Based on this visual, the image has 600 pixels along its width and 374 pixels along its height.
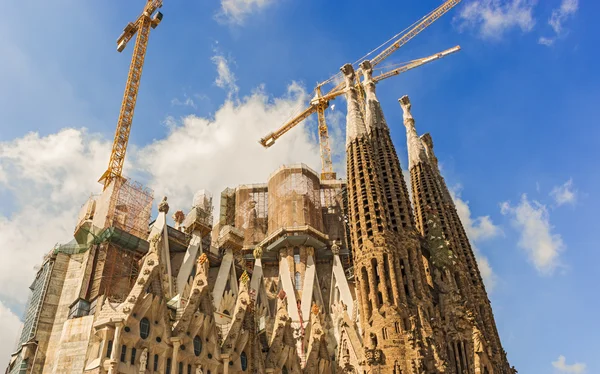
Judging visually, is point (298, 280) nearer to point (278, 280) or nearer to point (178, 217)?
point (278, 280)

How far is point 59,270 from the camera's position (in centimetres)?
3316

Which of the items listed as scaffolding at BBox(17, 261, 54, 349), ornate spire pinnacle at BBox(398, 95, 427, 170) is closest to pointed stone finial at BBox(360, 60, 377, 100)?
ornate spire pinnacle at BBox(398, 95, 427, 170)

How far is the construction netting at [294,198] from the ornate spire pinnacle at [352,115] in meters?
6.70

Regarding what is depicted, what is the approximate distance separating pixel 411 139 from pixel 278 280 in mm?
18409

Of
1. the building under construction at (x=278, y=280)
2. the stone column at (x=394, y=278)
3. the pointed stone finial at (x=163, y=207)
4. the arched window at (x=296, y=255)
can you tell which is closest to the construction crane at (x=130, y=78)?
the building under construction at (x=278, y=280)

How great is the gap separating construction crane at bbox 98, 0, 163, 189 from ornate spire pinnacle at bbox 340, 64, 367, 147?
1804cm

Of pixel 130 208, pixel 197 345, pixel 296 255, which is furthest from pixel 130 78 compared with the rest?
pixel 197 345

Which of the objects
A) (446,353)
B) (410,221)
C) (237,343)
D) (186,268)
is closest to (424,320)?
(446,353)

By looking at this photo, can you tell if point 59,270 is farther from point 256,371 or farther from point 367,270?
point 367,270

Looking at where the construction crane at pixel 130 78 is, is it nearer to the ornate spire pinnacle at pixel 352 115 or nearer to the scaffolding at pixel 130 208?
the scaffolding at pixel 130 208

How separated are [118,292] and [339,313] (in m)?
14.9

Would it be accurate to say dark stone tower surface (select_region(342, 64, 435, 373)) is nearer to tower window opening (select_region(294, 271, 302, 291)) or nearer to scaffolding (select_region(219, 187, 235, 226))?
tower window opening (select_region(294, 271, 302, 291))

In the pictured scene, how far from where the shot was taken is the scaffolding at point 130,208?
3766 centimetres

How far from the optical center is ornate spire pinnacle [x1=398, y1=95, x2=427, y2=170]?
49312mm
